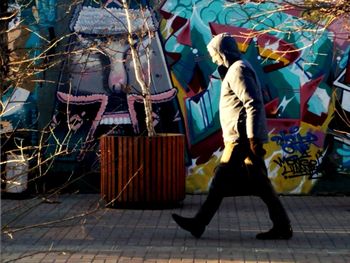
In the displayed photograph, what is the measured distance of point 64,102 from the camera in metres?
11.0

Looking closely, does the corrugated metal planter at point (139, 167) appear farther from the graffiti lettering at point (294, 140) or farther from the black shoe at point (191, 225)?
the graffiti lettering at point (294, 140)

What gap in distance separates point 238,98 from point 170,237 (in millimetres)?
1681

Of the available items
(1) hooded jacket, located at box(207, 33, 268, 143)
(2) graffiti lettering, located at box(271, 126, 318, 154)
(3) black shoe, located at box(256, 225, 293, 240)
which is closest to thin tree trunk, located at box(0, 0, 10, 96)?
(1) hooded jacket, located at box(207, 33, 268, 143)

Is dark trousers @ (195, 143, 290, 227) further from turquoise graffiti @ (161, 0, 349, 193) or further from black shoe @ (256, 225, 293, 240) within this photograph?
turquoise graffiti @ (161, 0, 349, 193)

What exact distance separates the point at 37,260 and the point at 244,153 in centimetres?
235

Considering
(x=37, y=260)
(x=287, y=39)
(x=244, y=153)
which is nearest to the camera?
(x=37, y=260)

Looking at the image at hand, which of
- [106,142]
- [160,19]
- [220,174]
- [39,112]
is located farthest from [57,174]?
[220,174]

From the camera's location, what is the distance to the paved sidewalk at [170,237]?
6734mm

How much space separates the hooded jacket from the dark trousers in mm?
208

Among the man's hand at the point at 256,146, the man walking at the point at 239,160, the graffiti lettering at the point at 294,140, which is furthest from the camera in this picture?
the graffiti lettering at the point at 294,140

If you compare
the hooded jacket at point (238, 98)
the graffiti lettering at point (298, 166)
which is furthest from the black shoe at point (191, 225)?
the graffiti lettering at point (298, 166)

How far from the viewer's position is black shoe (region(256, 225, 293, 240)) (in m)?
7.40

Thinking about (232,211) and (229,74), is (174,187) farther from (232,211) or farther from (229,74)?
(229,74)

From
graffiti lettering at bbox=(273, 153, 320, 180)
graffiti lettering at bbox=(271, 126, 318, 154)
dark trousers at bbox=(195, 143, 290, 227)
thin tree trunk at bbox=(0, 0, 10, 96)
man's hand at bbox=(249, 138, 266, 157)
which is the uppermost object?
thin tree trunk at bbox=(0, 0, 10, 96)
